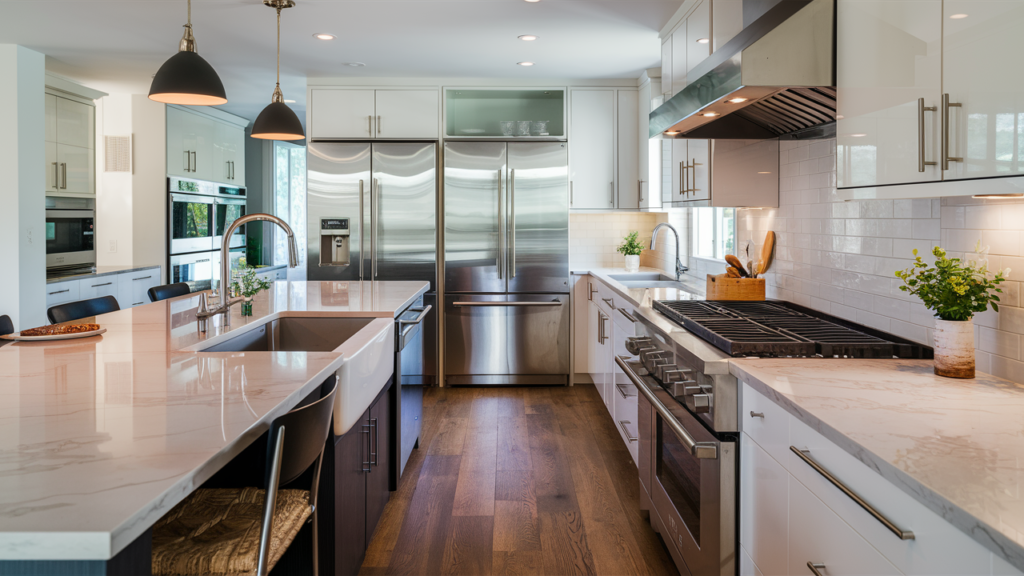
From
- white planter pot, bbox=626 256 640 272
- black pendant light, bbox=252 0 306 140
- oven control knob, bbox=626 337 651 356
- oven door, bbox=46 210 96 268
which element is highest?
black pendant light, bbox=252 0 306 140

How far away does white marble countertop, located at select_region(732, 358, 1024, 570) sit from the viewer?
2.94 feet

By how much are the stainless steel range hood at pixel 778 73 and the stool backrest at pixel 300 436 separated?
1.53 m

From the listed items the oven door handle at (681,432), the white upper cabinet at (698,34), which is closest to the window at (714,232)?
the white upper cabinet at (698,34)

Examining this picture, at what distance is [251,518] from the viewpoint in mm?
1521

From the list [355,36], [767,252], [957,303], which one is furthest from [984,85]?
[355,36]

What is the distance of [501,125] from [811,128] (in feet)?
10.1

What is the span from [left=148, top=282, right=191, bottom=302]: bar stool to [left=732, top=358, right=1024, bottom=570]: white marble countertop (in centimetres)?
311

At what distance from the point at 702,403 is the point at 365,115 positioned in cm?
411

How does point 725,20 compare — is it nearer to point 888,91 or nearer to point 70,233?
point 888,91

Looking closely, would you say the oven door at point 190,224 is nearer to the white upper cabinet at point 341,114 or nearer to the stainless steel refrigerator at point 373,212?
the stainless steel refrigerator at point 373,212

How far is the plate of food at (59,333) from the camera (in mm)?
2080

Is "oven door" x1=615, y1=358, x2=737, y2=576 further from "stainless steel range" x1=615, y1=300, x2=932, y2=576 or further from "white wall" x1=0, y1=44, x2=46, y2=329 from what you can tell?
"white wall" x1=0, y1=44, x2=46, y2=329

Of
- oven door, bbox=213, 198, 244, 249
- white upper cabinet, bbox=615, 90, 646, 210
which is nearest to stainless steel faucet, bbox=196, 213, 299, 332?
white upper cabinet, bbox=615, 90, 646, 210

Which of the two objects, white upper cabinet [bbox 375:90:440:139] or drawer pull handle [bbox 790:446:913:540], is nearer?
drawer pull handle [bbox 790:446:913:540]
